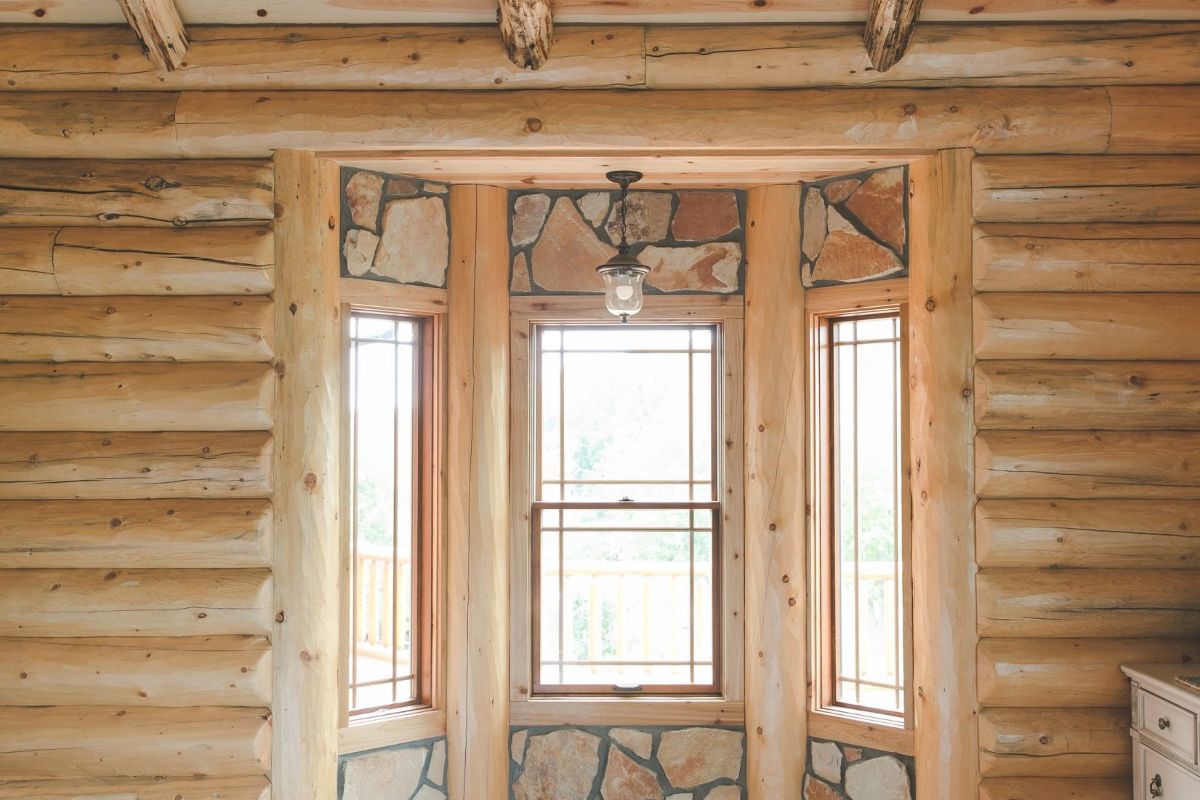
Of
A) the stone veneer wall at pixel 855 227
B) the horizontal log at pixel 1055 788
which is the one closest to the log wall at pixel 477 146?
the horizontal log at pixel 1055 788

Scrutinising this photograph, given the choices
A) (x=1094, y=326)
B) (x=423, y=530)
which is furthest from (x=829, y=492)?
(x=423, y=530)

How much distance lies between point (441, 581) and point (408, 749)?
0.72m

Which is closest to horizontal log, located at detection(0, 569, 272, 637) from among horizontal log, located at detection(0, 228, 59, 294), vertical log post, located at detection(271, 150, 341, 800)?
vertical log post, located at detection(271, 150, 341, 800)

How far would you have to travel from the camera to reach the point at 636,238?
174 inches

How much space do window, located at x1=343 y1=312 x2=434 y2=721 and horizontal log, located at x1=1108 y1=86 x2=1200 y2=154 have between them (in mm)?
2888

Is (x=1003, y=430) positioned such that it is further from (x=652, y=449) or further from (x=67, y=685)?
(x=67, y=685)

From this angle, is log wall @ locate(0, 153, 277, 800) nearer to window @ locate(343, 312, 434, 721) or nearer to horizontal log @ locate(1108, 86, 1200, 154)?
window @ locate(343, 312, 434, 721)

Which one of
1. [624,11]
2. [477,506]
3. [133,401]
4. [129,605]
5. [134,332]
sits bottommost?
[129,605]

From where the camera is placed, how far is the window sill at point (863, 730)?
3930 millimetres

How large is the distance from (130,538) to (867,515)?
9.80 ft

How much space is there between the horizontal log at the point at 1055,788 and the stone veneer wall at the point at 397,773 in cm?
221

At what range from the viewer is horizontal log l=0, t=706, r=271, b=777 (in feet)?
11.3

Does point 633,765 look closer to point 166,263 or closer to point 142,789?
point 142,789

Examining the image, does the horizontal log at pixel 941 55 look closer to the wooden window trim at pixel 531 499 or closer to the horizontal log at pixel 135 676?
the wooden window trim at pixel 531 499
